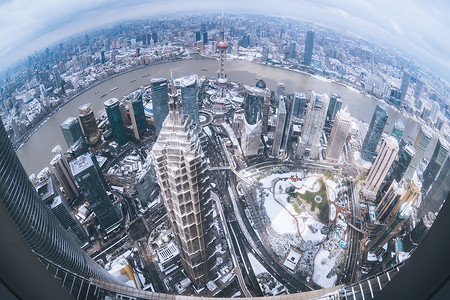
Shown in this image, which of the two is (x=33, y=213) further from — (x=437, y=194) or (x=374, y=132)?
(x=374, y=132)

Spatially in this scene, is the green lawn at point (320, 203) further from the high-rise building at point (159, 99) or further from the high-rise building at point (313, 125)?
the high-rise building at point (159, 99)

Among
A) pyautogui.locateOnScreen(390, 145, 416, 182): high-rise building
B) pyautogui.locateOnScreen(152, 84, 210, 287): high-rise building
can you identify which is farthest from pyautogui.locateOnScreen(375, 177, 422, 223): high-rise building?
pyautogui.locateOnScreen(152, 84, 210, 287): high-rise building

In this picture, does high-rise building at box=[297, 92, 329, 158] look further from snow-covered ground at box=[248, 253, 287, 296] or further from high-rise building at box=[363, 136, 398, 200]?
snow-covered ground at box=[248, 253, 287, 296]

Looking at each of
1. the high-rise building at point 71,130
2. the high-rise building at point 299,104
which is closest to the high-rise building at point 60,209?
the high-rise building at point 71,130

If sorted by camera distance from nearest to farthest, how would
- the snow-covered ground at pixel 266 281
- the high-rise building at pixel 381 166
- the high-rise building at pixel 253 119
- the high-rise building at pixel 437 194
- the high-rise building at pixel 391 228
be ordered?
the high-rise building at pixel 437 194 → the high-rise building at pixel 391 228 → the snow-covered ground at pixel 266 281 → the high-rise building at pixel 381 166 → the high-rise building at pixel 253 119

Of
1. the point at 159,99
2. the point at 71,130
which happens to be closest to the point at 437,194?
the point at 159,99

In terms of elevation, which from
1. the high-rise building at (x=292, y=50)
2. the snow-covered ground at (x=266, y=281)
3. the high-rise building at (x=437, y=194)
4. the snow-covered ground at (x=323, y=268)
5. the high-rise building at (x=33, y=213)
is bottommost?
the snow-covered ground at (x=323, y=268)

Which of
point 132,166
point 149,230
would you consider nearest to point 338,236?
point 149,230
